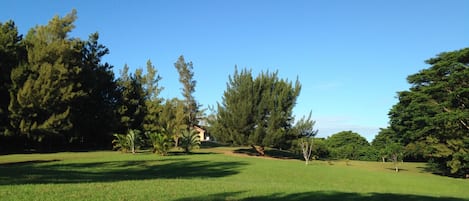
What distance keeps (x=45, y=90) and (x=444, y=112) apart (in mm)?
37731

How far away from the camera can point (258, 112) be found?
46781mm

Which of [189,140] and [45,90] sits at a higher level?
[45,90]

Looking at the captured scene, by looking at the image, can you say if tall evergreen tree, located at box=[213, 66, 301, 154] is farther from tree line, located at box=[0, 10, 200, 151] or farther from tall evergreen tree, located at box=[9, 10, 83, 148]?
tall evergreen tree, located at box=[9, 10, 83, 148]

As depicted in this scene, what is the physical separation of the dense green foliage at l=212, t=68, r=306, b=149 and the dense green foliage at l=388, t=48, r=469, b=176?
12.2 metres

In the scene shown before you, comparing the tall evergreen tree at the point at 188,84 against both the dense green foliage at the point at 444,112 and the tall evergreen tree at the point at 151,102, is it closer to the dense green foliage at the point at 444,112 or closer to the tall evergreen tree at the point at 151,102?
the tall evergreen tree at the point at 151,102

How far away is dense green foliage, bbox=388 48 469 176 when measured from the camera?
35.9 meters

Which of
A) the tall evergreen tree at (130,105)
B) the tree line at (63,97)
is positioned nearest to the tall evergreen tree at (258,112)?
the tree line at (63,97)

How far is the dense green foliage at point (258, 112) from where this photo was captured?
45844 mm

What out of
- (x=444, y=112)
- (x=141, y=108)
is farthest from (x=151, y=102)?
(x=444, y=112)

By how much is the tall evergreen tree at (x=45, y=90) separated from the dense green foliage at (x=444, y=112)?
35.4 meters

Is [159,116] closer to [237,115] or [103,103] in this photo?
[103,103]

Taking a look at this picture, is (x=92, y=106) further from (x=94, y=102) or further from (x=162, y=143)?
(x=162, y=143)

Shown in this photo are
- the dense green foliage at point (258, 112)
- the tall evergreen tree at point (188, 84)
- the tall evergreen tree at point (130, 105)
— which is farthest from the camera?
the tall evergreen tree at point (188, 84)

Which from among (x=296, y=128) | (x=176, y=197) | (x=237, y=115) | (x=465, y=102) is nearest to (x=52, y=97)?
(x=237, y=115)
